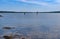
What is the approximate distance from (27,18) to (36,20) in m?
0.27

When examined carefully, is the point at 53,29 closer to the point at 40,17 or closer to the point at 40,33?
the point at 40,33

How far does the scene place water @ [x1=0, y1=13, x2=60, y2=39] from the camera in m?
3.00

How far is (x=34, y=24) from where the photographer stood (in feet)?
11.7

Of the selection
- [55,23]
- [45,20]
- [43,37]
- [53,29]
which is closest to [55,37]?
[43,37]

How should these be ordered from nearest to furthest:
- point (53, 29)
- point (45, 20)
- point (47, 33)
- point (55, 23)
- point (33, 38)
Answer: point (33, 38) < point (47, 33) < point (53, 29) < point (55, 23) < point (45, 20)

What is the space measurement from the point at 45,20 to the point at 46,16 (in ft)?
0.55

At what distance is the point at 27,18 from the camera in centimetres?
395

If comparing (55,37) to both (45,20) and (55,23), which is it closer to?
(55,23)

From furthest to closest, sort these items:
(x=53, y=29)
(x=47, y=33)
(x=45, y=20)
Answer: (x=45, y=20) → (x=53, y=29) → (x=47, y=33)

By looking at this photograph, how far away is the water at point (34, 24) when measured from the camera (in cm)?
300

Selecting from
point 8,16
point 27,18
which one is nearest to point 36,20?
point 27,18

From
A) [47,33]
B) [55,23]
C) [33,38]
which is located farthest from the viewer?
[55,23]

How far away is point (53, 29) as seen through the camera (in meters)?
3.27

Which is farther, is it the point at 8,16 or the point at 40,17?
the point at 40,17
